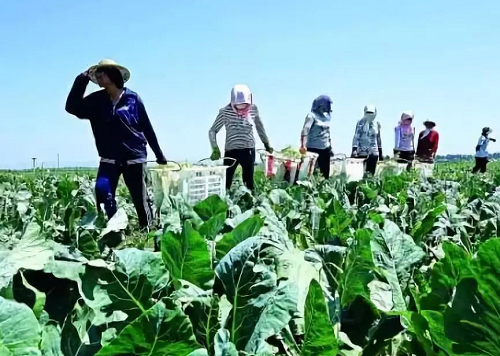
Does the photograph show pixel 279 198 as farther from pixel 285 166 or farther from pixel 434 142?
pixel 434 142

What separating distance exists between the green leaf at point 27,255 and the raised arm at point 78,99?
4.48m

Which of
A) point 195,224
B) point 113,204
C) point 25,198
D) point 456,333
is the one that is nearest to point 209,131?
point 113,204

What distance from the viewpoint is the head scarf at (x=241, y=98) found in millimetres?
7816

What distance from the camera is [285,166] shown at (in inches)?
→ 371

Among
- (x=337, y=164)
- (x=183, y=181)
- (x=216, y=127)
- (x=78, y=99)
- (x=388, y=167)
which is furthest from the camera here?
(x=388, y=167)

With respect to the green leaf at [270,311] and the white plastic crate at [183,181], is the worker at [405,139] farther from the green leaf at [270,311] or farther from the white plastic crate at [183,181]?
the green leaf at [270,311]

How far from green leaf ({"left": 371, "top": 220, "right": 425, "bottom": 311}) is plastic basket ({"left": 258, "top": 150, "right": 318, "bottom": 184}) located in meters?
7.87

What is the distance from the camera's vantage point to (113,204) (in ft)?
19.1

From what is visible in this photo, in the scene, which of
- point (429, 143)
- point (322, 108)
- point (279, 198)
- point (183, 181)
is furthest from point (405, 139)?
point (279, 198)

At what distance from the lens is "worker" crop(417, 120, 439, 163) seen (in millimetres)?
15328

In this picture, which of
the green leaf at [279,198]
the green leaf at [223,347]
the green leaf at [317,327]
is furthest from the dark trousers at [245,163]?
the green leaf at [223,347]

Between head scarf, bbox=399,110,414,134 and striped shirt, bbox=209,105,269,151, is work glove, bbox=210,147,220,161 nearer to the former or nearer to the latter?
striped shirt, bbox=209,105,269,151

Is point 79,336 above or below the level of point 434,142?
below

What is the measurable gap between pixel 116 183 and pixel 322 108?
4937 mm
